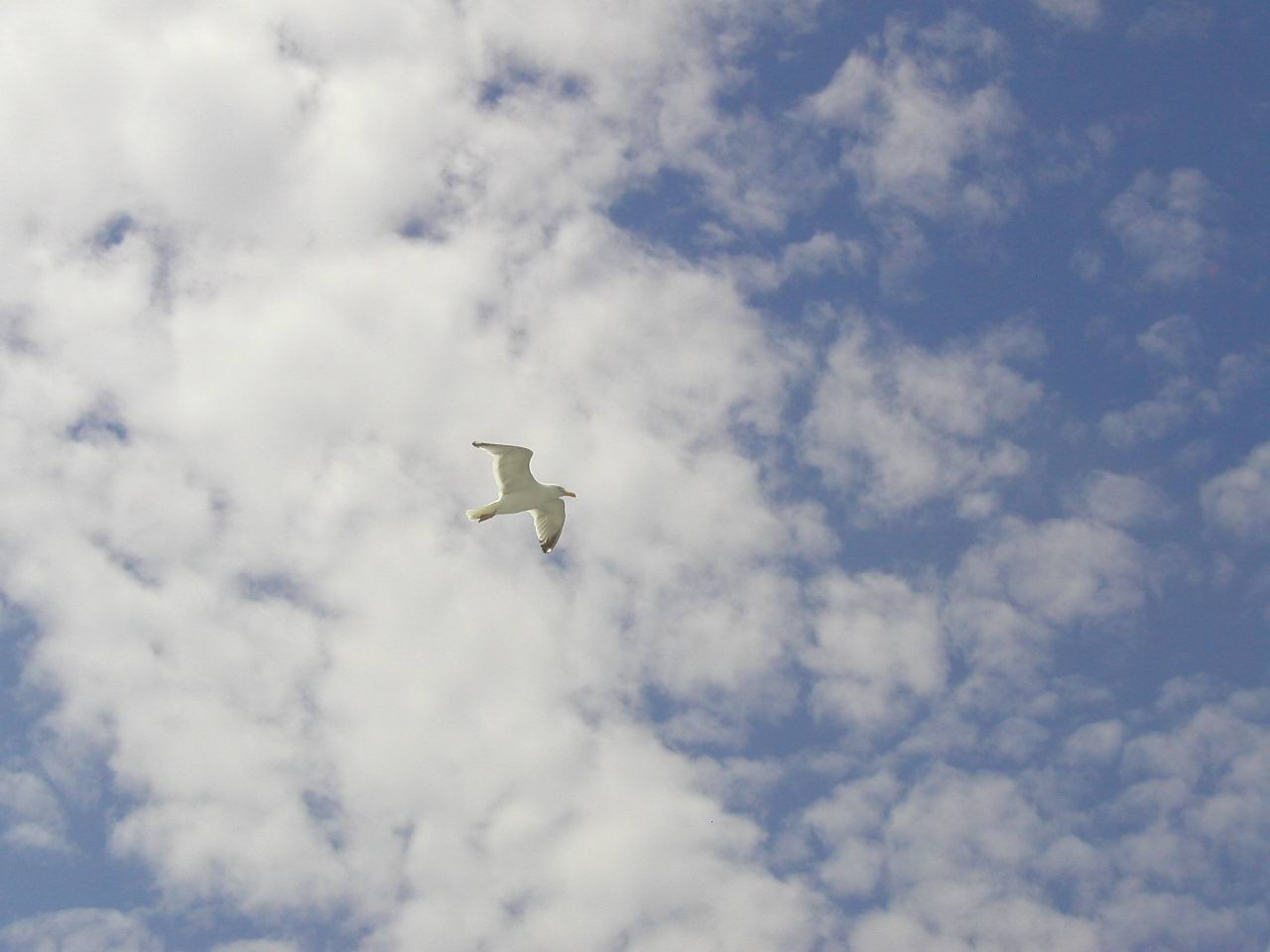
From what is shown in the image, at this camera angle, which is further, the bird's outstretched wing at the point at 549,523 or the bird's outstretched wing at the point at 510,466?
the bird's outstretched wing at the point at 549,523

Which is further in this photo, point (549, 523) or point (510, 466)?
point (549, 523)

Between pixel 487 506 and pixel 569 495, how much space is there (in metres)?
3.58

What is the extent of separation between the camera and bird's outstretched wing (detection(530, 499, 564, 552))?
46469 millimetres

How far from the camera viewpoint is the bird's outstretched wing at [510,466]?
42.9 metres

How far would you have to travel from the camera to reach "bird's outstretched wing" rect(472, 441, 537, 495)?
42906mm

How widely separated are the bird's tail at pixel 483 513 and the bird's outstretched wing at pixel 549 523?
2.20 m

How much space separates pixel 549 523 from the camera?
153 feet

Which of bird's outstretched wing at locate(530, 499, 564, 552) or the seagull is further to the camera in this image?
bird's outstretched wing at locate(530, 499, 564, 552)

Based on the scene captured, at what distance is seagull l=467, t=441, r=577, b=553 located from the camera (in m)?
43.3

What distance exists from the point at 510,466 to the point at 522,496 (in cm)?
179

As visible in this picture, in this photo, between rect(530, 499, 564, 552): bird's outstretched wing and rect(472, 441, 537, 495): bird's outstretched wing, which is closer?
rect(472, 441, 537, 495): bird's outstretched wing

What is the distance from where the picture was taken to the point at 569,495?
46719mm

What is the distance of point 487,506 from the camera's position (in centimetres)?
4444

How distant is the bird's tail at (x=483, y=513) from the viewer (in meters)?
44.2
